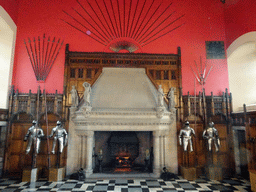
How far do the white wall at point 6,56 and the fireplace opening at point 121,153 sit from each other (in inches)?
140

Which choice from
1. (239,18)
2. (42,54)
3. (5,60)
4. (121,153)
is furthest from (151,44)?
(5,60)

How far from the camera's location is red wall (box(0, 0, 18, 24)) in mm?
5801

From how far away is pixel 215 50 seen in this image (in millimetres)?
6918

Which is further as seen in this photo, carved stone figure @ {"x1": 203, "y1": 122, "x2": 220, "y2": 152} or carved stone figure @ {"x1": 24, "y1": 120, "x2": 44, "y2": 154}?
carved stone figure @ {"x1": 203, "y1": 122, "x2": 220, "y2": 152}

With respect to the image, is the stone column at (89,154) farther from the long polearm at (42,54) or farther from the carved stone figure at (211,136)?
the carved stone figure at (211,136)

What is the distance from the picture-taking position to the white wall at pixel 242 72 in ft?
20.6

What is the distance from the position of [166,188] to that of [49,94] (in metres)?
4.99

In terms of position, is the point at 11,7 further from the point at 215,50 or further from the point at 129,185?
the point at 215,50

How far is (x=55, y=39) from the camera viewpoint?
6633 millimetres

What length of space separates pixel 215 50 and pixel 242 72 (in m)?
1.31

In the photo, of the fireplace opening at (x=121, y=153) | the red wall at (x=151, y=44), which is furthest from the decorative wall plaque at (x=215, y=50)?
the fireplace opening at (x=121, y=153)

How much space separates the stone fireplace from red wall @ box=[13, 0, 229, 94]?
54.2 inches

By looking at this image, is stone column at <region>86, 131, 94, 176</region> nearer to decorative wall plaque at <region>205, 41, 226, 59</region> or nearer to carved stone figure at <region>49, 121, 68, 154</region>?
carved stone figure at <region>49, 121, 68, 154</region>

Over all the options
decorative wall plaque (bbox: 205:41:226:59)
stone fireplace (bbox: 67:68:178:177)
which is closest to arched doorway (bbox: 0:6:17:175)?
stone fireplace (bbox: 67:68:178:177)
